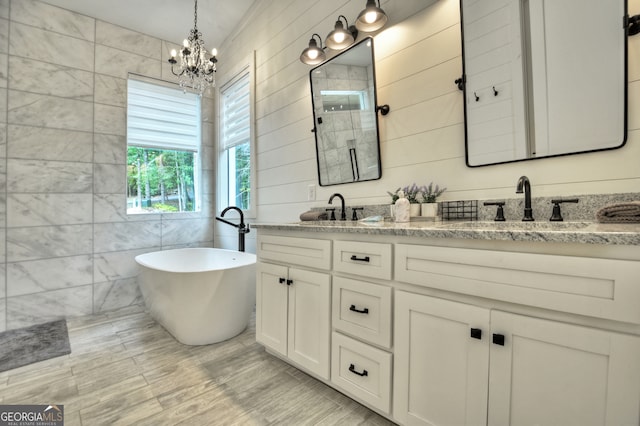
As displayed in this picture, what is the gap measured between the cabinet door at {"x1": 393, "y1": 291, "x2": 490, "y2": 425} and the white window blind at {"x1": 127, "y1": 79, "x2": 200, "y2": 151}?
10.5 feet

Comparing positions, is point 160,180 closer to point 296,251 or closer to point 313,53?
point 313,53

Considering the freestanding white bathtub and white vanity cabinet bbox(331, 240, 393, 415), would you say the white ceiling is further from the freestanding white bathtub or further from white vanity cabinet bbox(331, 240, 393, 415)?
white vanity cabinet bbox(331, 240, 393, 415)

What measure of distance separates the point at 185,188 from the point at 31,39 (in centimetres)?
182

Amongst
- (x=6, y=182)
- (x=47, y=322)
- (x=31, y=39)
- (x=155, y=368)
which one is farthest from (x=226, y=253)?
(x=31, y=39)

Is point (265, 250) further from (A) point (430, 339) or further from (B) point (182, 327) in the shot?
(A) point (430, 339)

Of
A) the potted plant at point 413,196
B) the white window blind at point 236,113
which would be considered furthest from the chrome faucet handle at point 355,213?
the white window blind at point 236,113

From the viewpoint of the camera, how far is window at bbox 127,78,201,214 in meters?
3.20

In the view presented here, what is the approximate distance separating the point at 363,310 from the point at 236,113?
2.79 metres

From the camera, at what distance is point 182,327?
2.13 meters

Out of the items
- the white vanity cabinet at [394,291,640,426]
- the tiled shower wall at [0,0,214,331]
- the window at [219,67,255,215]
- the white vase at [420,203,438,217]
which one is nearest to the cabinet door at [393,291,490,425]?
the white vanity cabinet at [394,291,640,426]

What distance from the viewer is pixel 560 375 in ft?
2.72

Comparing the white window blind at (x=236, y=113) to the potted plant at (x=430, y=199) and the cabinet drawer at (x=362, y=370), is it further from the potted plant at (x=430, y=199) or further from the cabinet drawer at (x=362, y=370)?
the cabinet drawer at (x=362, y=370)

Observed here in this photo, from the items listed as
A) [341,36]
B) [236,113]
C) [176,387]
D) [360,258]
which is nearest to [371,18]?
[341,36]

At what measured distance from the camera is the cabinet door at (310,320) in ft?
4.83
